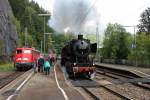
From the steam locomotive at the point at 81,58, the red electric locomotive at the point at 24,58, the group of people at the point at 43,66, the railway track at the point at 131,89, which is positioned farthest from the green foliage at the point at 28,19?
the railway track at the point at 131,89

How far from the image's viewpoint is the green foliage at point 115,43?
106 metres

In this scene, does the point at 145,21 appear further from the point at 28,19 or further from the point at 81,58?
the point at 81,58

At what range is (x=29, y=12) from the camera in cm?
13312

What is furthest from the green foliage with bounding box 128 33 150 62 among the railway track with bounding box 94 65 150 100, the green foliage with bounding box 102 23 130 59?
the railway track with bounding box 94 65 150 100

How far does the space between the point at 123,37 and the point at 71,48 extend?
2873 inches

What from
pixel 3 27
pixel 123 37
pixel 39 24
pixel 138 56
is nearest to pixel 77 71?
pixel 3 27

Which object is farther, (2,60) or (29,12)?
(29,12)

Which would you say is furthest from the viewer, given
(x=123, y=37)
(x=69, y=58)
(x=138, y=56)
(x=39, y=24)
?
(x=39, y=24)

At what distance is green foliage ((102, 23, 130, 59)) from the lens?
10612 cm

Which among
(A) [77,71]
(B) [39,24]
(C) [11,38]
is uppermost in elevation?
Result: (B) [39,24]

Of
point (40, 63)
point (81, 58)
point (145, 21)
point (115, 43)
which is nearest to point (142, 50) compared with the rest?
point (115, 43)

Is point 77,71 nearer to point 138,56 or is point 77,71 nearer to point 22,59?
point 22,59

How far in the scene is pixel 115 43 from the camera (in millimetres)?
106812

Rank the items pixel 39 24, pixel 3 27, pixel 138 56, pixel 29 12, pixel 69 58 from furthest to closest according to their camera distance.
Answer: pixel 39 24
pixel 29 12
pixel 138 56
pixel 3 27
pixel 69 58
